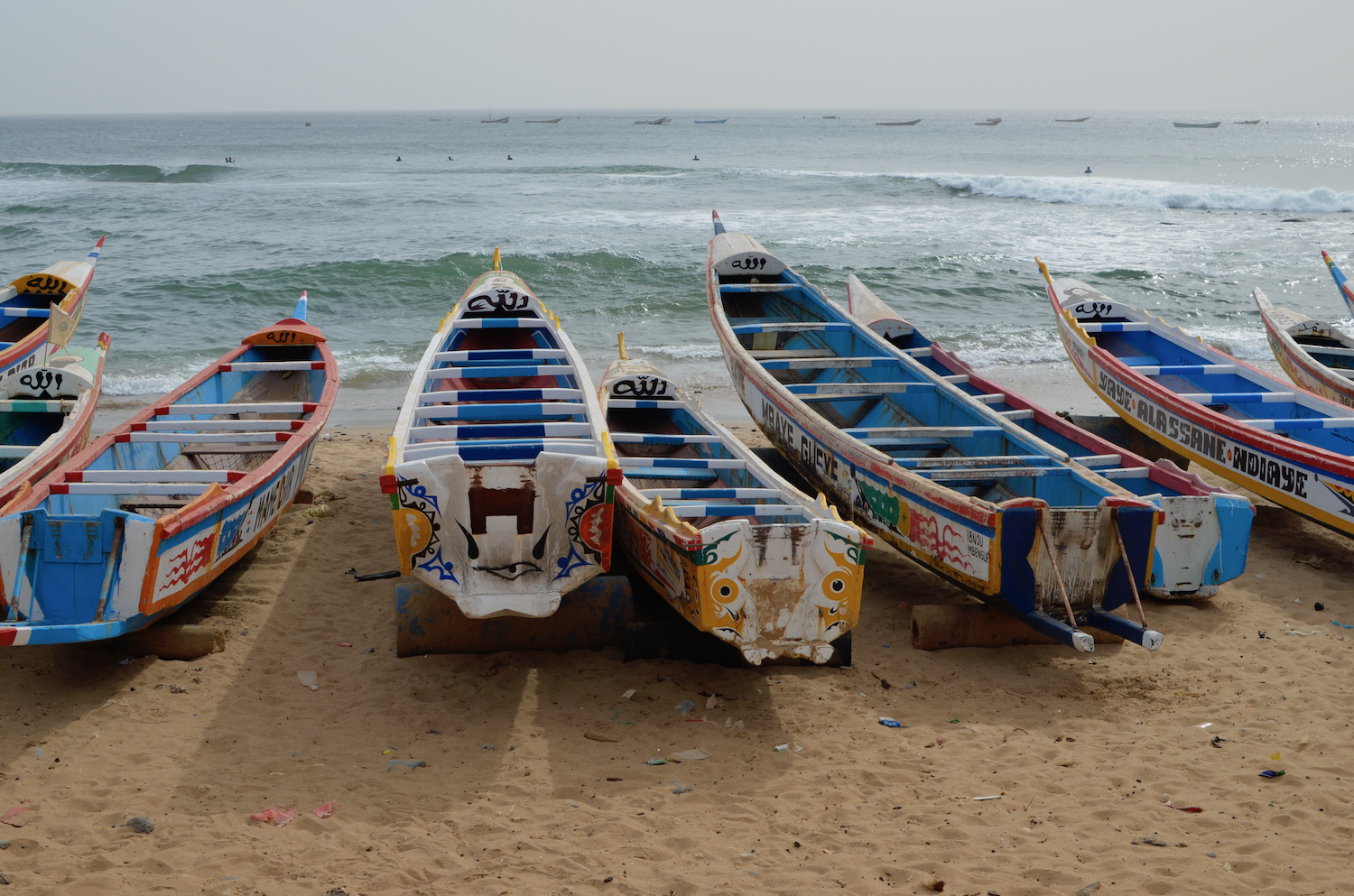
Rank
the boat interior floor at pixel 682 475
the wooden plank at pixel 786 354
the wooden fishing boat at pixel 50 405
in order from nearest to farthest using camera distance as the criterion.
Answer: the boat interior floor at pixel 682 475 → the wooden fishing boat at pixel 50 405 → the wooden plank at pixel 786 354

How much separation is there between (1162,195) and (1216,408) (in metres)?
37.2

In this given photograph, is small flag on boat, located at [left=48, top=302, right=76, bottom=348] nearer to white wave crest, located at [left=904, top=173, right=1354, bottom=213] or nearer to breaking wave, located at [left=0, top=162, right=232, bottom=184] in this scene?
white wave crest, located at [left=904, top=173, right=1354, bottom=213]

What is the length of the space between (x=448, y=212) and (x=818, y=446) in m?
28.5

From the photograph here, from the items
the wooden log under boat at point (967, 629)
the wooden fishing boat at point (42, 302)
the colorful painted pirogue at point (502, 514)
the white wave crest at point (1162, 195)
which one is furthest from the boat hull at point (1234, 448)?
the white wave crest at point (1162, 195)

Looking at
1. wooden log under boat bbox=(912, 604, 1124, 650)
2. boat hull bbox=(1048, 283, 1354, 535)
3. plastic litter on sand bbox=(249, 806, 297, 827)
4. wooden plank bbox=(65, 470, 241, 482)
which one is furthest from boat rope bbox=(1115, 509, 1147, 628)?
wooden plank bbox=(65, 470, 241, 482)

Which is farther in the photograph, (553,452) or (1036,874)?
(553,452)

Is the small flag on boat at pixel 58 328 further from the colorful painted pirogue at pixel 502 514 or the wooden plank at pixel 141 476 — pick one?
the colorful painted pirogue at pixel 502 514

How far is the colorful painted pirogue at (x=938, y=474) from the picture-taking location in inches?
232

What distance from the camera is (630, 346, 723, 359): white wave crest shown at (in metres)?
16.6

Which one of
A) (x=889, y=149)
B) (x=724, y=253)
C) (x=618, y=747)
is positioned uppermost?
(x=889, y=149)

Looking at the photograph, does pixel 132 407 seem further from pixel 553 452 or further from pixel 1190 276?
pixel 1190 276

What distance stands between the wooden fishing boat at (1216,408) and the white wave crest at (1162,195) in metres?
32.4

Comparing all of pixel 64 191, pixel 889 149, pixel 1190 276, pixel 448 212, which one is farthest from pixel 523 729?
pixel 889 149

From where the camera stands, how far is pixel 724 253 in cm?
1212
